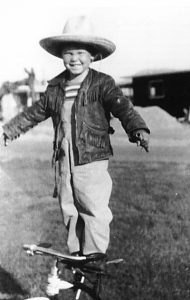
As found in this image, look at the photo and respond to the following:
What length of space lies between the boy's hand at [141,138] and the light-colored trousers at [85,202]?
0.92ft

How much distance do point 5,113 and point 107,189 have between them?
16680 millimetres

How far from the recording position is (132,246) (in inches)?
140

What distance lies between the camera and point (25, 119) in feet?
8.30

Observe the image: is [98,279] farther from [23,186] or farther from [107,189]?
[23,186]

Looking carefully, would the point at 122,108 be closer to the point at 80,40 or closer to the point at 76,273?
the point at 80,40

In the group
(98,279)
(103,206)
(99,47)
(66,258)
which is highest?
(99,47)

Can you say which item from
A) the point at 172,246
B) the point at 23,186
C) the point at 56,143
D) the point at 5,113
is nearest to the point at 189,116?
the point at 5,113

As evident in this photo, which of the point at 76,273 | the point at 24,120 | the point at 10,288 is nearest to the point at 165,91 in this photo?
the point at 10,288

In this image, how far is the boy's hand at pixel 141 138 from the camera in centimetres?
213

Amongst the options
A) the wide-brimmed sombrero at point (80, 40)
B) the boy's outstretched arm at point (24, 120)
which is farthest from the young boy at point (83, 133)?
the boy's outstretched arm at point (24, 120)

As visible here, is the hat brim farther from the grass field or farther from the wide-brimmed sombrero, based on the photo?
the grass field

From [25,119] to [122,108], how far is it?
544 mm

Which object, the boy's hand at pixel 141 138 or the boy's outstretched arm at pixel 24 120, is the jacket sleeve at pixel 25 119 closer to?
the boy's outstretched arm at pixel 24 120

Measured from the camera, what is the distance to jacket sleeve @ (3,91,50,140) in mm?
2515
